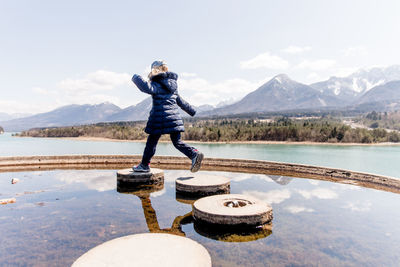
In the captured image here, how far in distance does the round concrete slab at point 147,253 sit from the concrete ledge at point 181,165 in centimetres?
675

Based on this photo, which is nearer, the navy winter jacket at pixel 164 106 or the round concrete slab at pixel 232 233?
the round concrete slab at pixel 232 233

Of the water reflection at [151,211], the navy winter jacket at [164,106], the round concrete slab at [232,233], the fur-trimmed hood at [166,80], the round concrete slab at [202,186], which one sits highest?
the fur-trimmed hood at [166,80]

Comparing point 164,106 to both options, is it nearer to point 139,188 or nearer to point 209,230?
point 139,188

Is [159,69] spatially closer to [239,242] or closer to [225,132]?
[239,242]

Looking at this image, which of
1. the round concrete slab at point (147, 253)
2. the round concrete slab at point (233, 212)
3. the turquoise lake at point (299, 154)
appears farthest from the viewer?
the turquoise lake at point (299, 154)

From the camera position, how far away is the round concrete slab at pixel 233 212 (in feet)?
16.0

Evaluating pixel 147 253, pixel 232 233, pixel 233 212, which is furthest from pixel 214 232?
pixel 147 253

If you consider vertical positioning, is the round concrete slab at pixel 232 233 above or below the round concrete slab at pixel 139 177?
below

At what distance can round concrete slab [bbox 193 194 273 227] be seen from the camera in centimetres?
489

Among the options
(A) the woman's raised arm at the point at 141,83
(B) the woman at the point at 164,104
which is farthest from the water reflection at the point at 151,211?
(A) the woman's raised arm at the point at 141,83

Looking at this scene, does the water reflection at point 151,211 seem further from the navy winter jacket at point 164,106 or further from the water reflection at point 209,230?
the navy winter jacket at point 164,106

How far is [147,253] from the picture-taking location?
362cm

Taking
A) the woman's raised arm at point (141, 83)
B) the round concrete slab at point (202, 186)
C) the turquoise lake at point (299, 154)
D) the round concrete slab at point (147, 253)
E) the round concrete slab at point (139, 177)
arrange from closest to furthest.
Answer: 1. the round concrete slab at point (147, 253)
2. the woman's raised arm at point (141, 83)
3. the round concrete slab at point (202, 186)
4. the round concrete slab at point (139, 177)
5. the turquoise lake at point (299, 154)

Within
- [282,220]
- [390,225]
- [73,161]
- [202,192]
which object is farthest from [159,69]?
[73,161]
